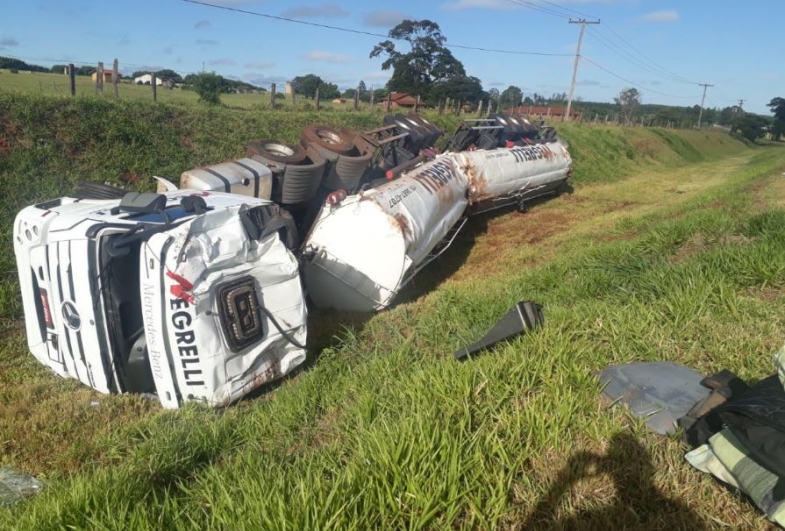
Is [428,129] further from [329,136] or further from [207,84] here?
[207,84]

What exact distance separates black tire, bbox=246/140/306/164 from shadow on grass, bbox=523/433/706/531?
4.77m

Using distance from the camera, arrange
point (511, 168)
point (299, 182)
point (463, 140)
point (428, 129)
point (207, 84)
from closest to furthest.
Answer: point (299, 182) → point (428, 129) → point (511, 168) → point (463, 140) → point (207, 84)

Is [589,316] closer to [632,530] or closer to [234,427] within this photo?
[632,530]

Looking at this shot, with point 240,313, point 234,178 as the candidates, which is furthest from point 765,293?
point 234,178

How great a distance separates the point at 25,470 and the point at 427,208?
14.9 feet

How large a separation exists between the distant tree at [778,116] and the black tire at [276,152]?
8518 centimetres

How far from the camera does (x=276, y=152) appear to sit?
6.65 m

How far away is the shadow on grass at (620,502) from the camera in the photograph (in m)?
2.03

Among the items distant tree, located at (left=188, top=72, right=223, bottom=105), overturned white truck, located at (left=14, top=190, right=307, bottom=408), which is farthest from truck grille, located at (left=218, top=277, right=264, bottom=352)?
distant tree, located at (left=188, top=72, right=223, bottom=105)

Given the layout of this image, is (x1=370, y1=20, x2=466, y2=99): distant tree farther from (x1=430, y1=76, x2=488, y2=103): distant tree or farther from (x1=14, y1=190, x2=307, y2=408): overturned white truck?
(x1=14, y1=190, x2=307, y2=408): overturned white truck

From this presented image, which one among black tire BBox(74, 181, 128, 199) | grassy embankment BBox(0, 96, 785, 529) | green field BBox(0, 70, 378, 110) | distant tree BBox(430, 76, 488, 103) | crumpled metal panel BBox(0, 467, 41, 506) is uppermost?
distant tree BBox(430, 76, 488, 103)

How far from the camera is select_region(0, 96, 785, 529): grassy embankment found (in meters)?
2.07

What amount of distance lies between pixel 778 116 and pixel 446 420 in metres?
94.3

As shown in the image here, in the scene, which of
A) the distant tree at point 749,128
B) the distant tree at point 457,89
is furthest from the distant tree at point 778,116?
the distant tree at point 457,89
